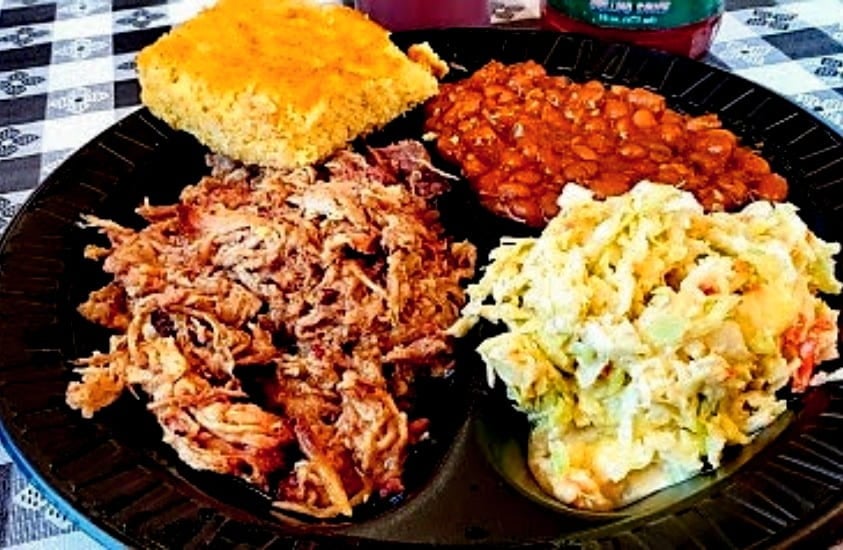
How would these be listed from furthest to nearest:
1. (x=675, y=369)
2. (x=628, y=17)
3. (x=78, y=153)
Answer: (x=628, y=17) → (x=78, y=153) → (x=675, y=369)

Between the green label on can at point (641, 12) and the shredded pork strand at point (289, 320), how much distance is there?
1.93 feet

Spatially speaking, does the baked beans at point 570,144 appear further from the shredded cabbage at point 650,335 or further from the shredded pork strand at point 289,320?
the shredded cabbage at point 650,335

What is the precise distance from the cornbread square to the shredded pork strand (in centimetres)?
7

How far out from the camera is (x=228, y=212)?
157cm

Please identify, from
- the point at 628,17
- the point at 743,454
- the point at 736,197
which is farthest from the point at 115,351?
the point at 628,17

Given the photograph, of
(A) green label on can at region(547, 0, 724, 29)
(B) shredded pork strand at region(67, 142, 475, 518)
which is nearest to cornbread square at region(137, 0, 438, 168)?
(B) shredded pork strand at region(67, 142, 475, 518)

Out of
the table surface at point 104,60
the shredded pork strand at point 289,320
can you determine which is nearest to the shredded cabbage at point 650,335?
the shredded pork strand at point 289,320

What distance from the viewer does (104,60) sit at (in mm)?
2377

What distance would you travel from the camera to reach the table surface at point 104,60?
2096mm

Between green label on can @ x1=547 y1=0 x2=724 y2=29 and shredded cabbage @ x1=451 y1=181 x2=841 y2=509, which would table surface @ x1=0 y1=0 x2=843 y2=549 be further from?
shredded cabbage @ x1=451 y1=181 x2=841 y2=509

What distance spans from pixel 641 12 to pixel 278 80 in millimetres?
745

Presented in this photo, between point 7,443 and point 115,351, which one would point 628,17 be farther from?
point 7,443

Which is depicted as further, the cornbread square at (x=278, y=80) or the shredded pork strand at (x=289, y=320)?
the cornbread square at (x=278, y=80)

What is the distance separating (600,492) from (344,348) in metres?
0.38
